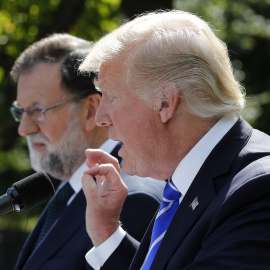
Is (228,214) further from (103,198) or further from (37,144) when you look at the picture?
(37,144)

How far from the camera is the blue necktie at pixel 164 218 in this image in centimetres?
246

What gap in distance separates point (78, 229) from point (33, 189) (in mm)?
663

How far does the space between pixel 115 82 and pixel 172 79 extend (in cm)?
31

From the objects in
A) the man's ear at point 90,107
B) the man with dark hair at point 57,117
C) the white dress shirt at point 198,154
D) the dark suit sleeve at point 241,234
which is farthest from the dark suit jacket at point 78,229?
the dark suit sleeve at point 241,234

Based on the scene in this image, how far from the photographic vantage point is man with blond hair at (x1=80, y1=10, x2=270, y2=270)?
2006mm

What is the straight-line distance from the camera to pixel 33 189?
9.35 ft

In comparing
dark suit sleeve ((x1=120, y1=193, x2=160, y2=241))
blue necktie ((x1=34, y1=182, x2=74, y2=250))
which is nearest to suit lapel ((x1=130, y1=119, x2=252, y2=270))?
dark suit sleeve ((x1=120, y1=193, x2=160, y2=241))

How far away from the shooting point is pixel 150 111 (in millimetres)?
2445

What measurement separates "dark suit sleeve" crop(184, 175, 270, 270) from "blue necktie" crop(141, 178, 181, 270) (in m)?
0.41

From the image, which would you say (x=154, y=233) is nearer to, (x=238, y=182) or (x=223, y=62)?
(x=238, y=182)

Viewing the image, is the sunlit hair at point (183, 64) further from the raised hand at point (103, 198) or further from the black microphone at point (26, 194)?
the black microphone at point (26, 194)

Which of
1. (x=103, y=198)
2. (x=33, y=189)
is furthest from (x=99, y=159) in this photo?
(x=33, y=189)

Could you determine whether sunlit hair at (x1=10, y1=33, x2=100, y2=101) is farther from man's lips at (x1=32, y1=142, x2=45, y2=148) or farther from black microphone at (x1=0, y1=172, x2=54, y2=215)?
black microphone at (x1=0, y1=172, x2=54, y2=215)

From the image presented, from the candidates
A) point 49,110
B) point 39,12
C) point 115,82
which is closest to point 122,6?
point 39,12
